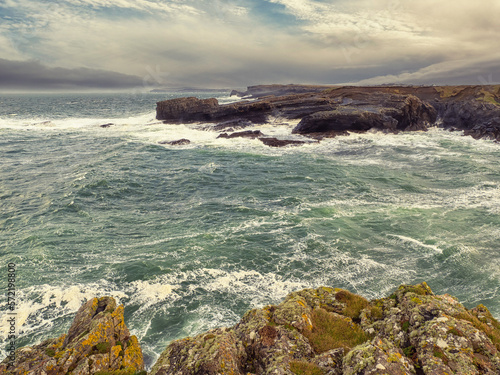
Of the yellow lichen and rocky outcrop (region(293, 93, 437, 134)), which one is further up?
rocky outcrop (region(293, 93, 437, 134))

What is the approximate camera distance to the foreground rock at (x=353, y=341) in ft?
20.5

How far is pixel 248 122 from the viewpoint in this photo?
73.2m

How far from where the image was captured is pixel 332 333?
837 centimetres

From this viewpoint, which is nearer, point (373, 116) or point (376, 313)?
point (376, 313)

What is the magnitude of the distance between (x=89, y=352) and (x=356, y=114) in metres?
63.5

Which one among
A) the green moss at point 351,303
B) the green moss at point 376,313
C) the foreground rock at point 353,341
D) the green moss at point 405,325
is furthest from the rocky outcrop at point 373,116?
the green moss at point 405,325

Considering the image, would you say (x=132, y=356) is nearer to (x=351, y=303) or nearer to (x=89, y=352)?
(x=89, y=352)

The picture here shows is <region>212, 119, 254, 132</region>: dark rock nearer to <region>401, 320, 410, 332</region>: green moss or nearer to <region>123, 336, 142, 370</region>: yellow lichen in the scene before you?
<region>123, 336, 142, 370</region>: yellow lichen

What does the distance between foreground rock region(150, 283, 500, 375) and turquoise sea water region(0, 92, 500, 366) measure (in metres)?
4.92

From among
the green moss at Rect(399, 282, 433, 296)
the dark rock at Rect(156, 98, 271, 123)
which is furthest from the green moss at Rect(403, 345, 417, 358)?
the dark rock at Rect(156, 98, 271, 123)

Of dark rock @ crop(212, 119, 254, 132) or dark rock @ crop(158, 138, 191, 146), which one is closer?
dark rock @ crop(158, 138, 191, 146)

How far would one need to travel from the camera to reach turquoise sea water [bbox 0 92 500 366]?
47.9 feet

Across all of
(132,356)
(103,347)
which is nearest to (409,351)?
(132,356)

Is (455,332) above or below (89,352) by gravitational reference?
above
